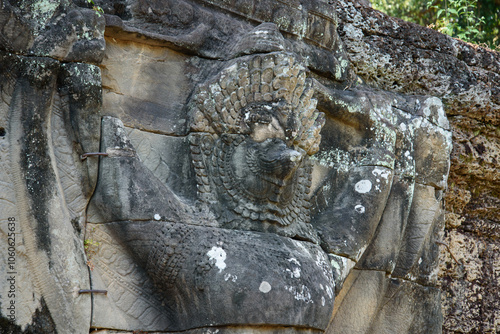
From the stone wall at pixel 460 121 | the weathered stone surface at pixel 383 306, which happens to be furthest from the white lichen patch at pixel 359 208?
the stone wall at pixel 460 121

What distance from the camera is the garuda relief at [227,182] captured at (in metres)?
3.50

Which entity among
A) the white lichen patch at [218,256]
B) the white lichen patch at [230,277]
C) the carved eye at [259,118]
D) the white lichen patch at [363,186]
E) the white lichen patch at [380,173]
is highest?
the carved eye at [259,118]

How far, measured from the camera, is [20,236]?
3.29 m

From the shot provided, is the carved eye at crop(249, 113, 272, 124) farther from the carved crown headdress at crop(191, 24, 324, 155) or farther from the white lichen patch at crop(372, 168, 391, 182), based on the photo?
the white lichen patch at crop(372, 168, 391, 182)

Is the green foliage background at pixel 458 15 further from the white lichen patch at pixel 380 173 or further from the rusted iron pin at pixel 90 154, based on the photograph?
the rusted iron pin at pixel 90 154

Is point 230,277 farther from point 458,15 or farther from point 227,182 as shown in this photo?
point 458,15

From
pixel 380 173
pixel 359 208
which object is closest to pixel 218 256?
pixel 359 208

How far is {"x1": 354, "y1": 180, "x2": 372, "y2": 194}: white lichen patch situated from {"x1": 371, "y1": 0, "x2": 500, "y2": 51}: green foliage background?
95.2 inches

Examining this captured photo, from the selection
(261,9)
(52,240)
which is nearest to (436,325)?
(261,9)

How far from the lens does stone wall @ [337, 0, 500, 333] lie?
5012 millimetres

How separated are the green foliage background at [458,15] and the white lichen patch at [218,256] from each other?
3511 mm

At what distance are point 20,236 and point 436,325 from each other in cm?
261

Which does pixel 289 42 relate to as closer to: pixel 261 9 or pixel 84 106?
pixel 261 9

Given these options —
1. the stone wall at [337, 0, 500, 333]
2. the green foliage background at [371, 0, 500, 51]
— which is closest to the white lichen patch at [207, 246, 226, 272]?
the stone wall at [337, 0, 500, 333]
